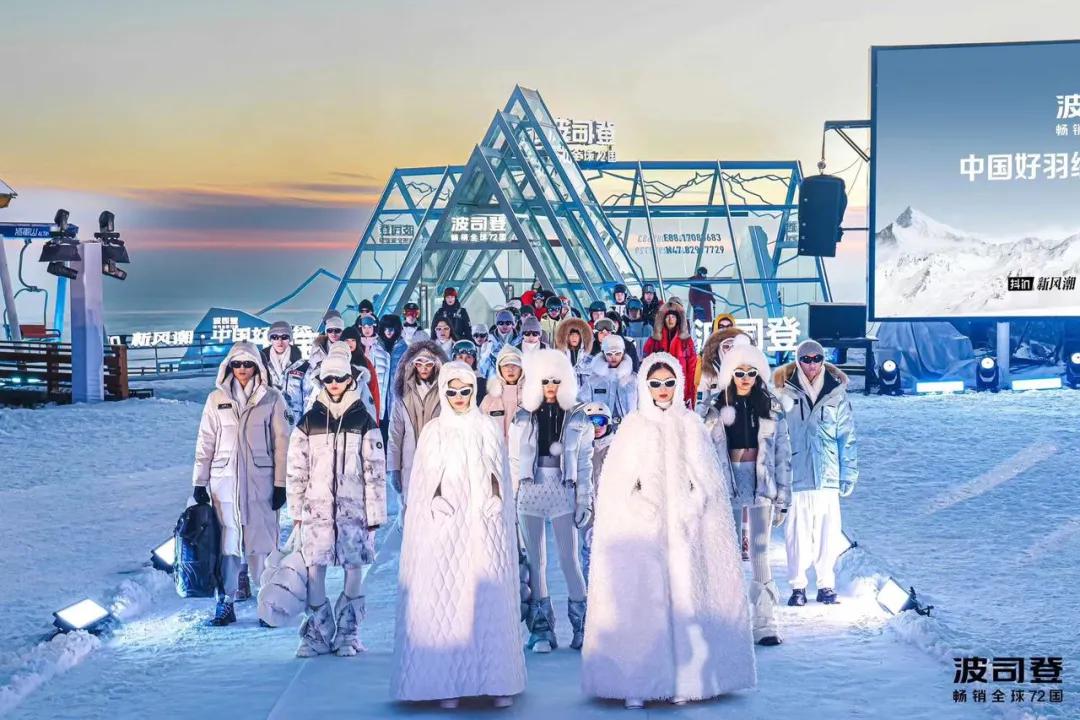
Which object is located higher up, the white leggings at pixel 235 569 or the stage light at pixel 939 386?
the stage light at pixel 939 386

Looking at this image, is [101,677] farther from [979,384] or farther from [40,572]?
[979,384]

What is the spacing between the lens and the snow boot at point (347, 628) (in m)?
7.16

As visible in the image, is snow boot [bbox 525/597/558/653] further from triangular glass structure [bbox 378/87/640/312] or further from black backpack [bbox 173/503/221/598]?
triangular glass structure [bbox 378/87/640/312]

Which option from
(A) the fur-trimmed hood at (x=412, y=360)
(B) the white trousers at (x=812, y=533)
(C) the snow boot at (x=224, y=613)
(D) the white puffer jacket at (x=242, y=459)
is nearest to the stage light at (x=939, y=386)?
(B) the white trousers at (x=812, y=533)

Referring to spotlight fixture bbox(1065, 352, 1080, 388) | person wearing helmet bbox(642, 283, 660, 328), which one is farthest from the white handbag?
spotlight fixture bbox(1065, 352, 1080, 388)

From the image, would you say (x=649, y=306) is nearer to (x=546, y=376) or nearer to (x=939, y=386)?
(x=939, y=386)

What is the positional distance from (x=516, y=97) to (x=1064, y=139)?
42.4 feet

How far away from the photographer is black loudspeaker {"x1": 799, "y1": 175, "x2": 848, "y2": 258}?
17.9 m

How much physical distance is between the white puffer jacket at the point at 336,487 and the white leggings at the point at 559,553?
0.87m

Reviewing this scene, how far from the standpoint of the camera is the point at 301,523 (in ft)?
23.4

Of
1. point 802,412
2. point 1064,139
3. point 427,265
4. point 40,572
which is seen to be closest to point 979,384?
point 1064,139

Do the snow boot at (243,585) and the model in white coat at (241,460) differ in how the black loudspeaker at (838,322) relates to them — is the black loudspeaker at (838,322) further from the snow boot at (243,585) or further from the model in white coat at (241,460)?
the model in white coat at (241,460)

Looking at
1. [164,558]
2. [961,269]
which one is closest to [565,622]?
[164,558]

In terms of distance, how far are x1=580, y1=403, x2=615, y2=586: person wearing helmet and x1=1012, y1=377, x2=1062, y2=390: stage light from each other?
56.0ft
